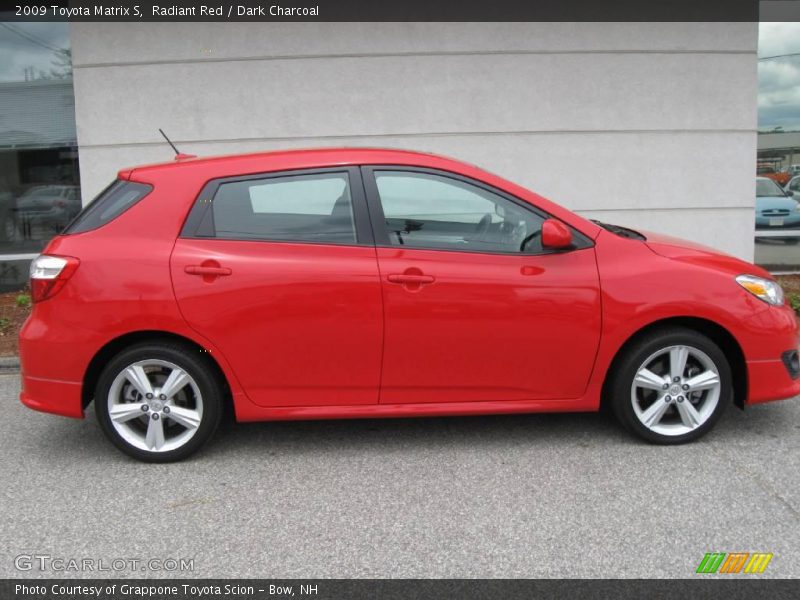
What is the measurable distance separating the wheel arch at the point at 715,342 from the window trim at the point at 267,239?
5.05ft

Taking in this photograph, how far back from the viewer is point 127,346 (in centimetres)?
409

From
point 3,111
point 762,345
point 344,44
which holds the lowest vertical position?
point 762,345

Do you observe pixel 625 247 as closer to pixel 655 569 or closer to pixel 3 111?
pixel 655 569

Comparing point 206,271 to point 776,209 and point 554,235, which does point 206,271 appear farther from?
point 776,209

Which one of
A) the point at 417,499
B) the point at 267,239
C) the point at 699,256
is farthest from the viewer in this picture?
the point at 699,256

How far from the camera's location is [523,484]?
12.6 ft

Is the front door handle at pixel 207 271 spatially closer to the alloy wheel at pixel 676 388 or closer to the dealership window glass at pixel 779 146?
the alloy wheel at pixel 676 388

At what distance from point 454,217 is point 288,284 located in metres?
1.01

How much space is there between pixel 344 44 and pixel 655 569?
6.68m

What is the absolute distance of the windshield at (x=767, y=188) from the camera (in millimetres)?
9156

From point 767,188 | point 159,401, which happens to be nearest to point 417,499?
point 159,401

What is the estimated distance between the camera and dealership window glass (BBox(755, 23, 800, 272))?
9.29 metres

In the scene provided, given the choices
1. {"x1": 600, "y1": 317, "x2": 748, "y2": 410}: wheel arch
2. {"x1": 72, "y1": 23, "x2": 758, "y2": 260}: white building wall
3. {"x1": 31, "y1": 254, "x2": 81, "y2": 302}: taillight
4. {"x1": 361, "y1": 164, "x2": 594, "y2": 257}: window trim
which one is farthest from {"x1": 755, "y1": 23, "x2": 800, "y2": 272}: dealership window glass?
{"x1": 31, "y1": 254, "x2": 81, "y2": 302}: taillight
